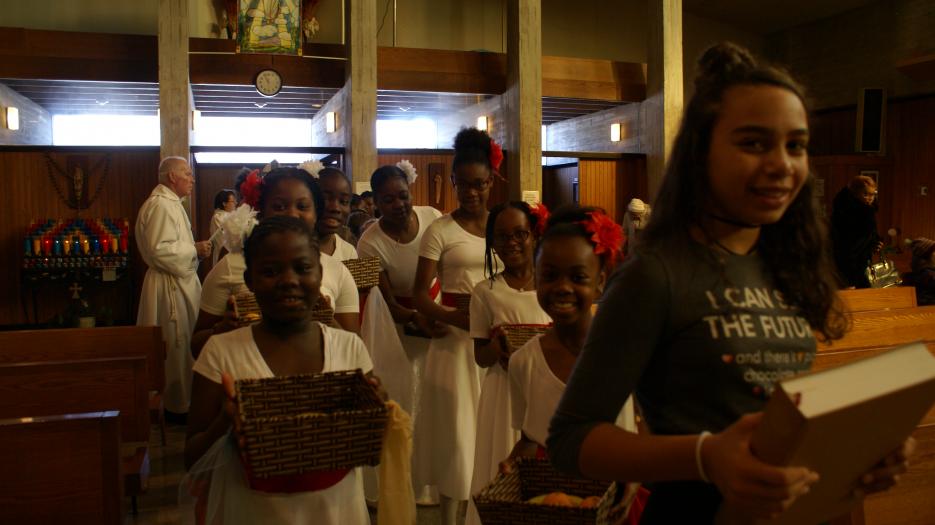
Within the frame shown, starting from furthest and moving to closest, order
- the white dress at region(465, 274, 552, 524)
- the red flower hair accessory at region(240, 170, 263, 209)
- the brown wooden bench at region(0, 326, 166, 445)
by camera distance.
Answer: the brown wooden bench at region(0, 326, 166, 445) → the red flower hair accessory at region(240, 170, 263, 209) → the white dress at region(465, 274, 552, 524)

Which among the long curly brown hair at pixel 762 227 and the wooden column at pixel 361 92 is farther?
the wooden column at pixel 361 92

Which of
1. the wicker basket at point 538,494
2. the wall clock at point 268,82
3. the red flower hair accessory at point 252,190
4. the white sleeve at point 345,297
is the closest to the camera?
the wicker basket at point 538,494

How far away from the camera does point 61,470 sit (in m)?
2.86

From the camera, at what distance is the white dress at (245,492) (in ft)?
7.02

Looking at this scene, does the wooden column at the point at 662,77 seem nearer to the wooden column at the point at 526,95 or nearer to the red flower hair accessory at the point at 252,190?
the wooden column at the point at 526,95

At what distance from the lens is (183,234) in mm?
6676

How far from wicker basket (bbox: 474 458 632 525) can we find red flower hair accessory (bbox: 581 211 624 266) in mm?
742

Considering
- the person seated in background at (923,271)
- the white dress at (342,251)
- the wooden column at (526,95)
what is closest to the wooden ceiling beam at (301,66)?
the wooden column at (526,95)

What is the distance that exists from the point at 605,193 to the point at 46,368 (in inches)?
437

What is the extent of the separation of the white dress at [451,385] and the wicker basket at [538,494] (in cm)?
188


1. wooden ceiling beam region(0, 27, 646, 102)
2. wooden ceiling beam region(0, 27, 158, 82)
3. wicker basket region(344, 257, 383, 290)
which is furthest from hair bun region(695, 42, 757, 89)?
wooden ceiling beam region(0, 27, 158, 82)

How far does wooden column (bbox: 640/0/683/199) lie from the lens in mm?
12719

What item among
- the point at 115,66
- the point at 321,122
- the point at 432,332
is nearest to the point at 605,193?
the point at 321,122

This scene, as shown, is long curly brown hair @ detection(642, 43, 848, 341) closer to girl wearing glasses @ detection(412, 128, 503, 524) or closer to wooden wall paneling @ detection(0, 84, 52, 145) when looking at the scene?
girl wearing glasses @ detection(412, 128, 503, 524)
